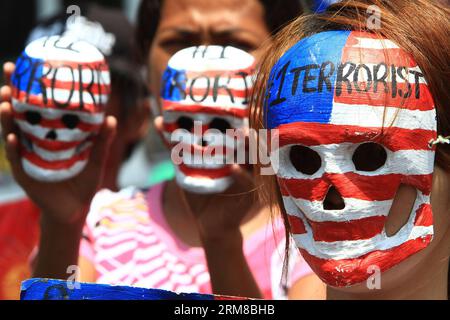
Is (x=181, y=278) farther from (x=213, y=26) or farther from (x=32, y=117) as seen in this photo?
(x=213, y=26)

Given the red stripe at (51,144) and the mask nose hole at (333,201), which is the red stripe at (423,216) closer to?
the mask nose hole at (333,201)

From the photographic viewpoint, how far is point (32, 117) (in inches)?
69.7

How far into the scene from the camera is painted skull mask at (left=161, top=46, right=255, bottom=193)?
1.68 metres

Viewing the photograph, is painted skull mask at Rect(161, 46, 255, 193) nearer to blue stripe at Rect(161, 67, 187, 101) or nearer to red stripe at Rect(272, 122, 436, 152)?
blue stripe at Rect(161, 67, 187, 101)

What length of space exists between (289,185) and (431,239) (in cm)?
27

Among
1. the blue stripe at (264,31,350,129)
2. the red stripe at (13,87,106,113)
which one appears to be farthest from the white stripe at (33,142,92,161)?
the blue stripe at (264,31,350,129)

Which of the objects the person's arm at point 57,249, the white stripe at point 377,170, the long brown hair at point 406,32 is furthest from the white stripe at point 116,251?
the white stripe at point 377,170

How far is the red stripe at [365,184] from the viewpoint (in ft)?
4.32

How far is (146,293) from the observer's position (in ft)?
4.24

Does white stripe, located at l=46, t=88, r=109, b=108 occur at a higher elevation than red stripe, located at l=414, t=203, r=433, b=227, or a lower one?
higher

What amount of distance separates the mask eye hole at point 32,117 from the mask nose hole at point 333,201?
75cm

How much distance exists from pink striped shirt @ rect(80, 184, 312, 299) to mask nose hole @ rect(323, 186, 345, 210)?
40 cm

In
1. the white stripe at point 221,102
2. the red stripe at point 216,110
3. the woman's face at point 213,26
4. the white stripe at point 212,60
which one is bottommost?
the red stripe at point 216,110
